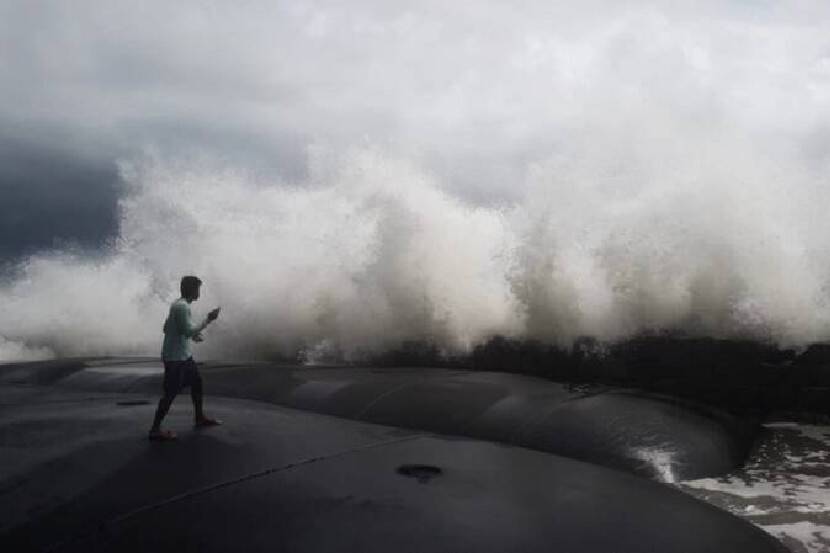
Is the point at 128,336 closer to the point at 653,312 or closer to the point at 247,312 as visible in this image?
the point at 247,312

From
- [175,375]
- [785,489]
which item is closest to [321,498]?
[175,375]

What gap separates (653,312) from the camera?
A: 12.1 meters

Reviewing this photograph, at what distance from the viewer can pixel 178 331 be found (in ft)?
20.0

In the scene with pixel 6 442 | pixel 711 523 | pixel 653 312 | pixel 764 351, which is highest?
pixel 653 312

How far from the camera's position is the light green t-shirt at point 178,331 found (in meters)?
5.98

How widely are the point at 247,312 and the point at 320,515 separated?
17.5 metres

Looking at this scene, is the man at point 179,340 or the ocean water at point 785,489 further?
the man at point 179,340

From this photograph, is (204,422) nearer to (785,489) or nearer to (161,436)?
(161,436)

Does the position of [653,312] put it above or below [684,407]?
above

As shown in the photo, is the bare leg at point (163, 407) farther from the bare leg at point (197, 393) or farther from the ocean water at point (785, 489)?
the ocean water at point (785, 489)

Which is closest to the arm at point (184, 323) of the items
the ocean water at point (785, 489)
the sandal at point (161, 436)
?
the sandal at point (161, 436)

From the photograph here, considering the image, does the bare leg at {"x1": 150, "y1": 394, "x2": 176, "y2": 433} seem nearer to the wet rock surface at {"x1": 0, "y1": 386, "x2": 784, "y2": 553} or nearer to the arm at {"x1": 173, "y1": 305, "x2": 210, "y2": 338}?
the wet rock surface at {"x1": 0, "y1": 386, "x2": 784, "y2": 553}

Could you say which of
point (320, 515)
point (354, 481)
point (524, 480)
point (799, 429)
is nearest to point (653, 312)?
point (799, 429)

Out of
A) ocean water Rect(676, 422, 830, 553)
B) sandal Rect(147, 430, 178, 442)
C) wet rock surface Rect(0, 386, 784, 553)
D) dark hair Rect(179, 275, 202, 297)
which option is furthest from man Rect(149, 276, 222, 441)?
ocean water Rect(676, 422, 830, 553)
